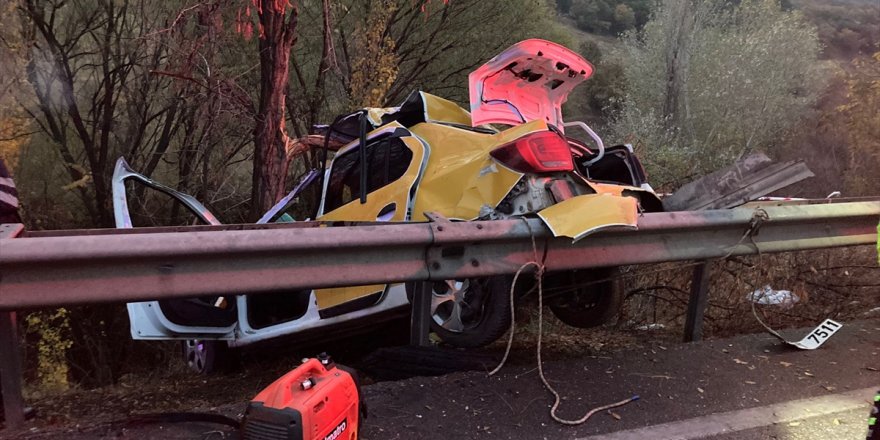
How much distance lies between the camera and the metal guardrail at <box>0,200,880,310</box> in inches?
77.0

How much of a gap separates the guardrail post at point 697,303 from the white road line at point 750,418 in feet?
3.00

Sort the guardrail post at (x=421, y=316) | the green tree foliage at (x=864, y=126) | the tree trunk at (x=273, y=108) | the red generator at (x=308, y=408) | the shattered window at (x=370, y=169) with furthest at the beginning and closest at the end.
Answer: the green tree foliage at (x=864, y=126) < the tree trunk at (x=273, y=108) < the shattered window at (x=370, y=169) < the guardrail post at (x=421, y=316) < the red generator at (x=308, y=408)

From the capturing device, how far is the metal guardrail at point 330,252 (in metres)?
1.96

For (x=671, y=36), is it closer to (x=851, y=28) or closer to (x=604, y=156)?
(x=604, y=156)

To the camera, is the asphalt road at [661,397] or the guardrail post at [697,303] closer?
the asphalt road at [661,397]

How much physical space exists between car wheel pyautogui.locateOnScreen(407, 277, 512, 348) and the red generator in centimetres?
136

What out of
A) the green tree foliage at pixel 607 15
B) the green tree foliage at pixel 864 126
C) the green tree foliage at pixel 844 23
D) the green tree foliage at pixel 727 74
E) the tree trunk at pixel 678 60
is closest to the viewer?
the green tree foliage at pixel 864 126

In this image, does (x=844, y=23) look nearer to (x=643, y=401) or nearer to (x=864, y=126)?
(x=864, y=126)

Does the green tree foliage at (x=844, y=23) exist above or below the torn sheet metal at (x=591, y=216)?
above

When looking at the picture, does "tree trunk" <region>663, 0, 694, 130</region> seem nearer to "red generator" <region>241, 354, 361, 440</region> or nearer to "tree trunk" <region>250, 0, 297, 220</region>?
"tree trunk" <region>250, 0, 297, 220</region>

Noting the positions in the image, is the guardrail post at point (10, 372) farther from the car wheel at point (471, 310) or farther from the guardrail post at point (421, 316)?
the car wheel at point (471, 310)

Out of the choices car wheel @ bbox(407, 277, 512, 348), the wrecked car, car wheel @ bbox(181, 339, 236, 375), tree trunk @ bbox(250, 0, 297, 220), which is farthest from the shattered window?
tree trunk @ bbox(250, 0, 297, 220)

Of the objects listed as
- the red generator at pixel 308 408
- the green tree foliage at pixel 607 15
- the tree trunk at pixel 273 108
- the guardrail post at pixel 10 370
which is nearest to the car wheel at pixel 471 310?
the red generator at pixel 308 408

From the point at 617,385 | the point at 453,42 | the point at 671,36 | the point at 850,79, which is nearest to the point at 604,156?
the point at 617,385
